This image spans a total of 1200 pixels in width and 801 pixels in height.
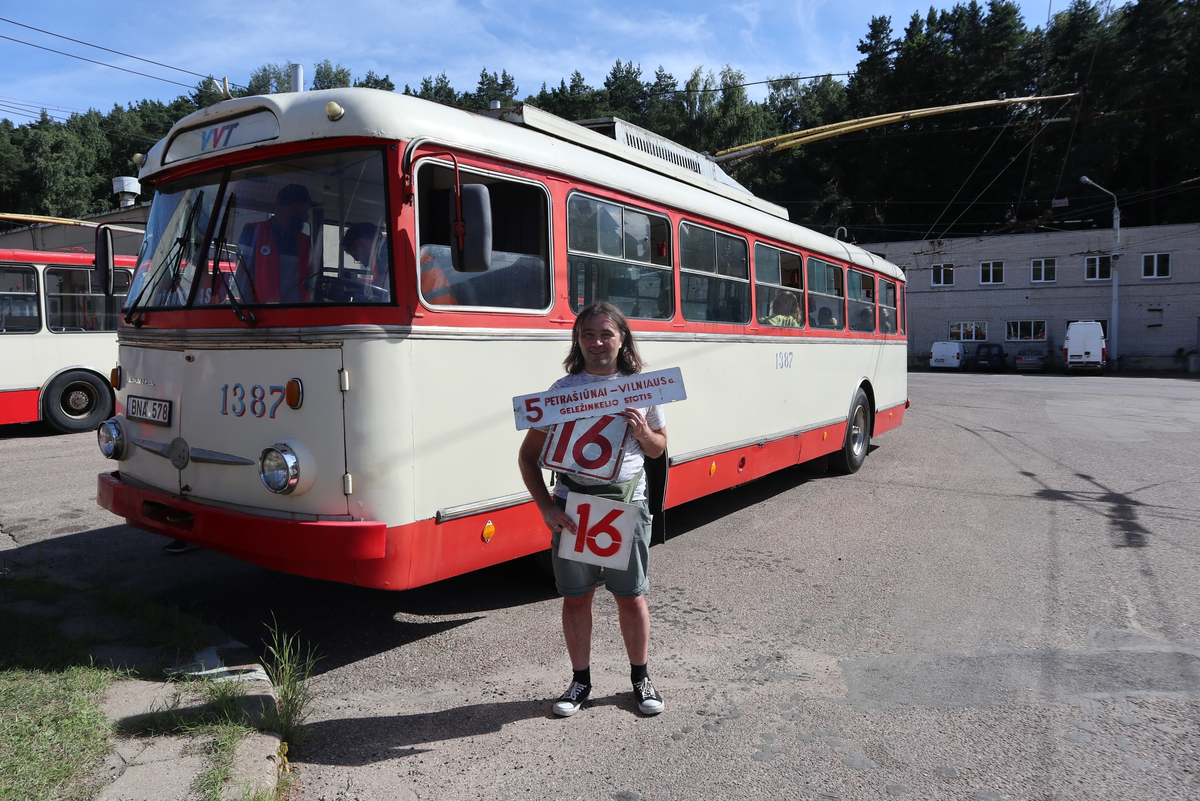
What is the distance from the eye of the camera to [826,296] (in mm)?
9391

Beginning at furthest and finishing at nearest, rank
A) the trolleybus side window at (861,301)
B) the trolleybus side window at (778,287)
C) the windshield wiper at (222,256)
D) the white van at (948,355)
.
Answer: the white van at (948,355)
the trolleybus side window at (861,301)
the trolleybus side window at (778,287)
the windshield wiper at (222,256)

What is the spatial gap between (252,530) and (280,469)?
382 mm

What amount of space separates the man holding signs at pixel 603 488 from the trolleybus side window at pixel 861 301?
7.40 m

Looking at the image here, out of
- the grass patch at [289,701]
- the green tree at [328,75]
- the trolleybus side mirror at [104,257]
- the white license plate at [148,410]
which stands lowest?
the grass patch at [289,701]

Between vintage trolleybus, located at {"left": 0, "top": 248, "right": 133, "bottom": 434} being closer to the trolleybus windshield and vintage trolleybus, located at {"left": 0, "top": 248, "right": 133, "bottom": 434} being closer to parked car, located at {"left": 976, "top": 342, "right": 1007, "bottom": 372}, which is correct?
the trolleybus windshield

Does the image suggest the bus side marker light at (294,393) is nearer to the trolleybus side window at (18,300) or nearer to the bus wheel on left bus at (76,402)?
the trolleybus side window at (18,300)

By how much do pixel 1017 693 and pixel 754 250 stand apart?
4.60 meters

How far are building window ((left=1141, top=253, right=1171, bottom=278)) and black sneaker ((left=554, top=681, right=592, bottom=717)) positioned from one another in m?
50.4

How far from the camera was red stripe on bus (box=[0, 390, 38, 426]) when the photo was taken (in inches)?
473

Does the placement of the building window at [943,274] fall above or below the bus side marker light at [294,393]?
above

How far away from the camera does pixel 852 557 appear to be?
20.8 ft

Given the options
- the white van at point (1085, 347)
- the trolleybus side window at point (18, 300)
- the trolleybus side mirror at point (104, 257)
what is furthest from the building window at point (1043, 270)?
the trolleybus side mirror at point (104, 257)

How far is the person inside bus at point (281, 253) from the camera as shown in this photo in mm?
4102

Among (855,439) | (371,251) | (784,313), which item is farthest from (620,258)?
(855,439)
